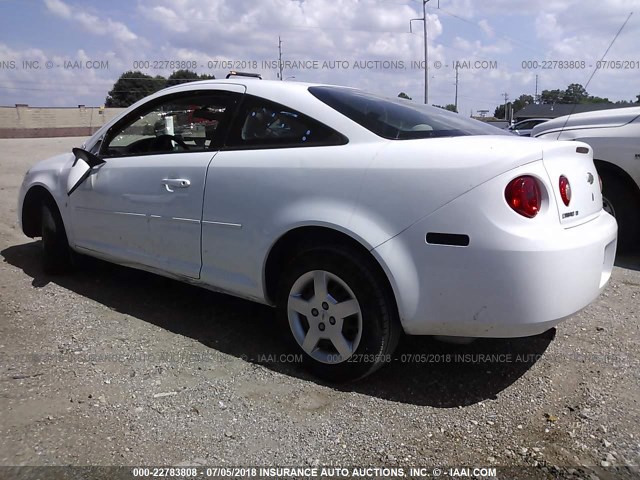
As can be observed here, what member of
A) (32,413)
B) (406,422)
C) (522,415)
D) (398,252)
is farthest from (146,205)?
(522,415)

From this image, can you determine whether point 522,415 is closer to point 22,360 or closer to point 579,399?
point 579,399

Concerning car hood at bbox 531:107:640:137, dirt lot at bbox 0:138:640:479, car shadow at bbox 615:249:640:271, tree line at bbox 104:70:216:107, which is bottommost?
dirt lot at bbox 0:138:640:479

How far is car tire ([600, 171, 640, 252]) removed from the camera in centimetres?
510

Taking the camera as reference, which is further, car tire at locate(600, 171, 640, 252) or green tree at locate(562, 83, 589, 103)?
car tire at locate(600, 171, 640, 252)

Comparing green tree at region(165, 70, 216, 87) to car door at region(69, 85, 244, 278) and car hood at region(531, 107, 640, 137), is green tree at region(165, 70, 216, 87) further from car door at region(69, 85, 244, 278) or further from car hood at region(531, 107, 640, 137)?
car hood at region(531, 107, 640, 137)

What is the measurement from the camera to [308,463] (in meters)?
2.31

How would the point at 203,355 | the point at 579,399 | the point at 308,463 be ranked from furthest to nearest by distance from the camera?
1. the point at 203,355
2. the point at 579,399
3. the point at 308,463

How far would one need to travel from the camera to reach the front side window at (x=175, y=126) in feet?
11.3

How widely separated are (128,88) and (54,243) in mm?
73245

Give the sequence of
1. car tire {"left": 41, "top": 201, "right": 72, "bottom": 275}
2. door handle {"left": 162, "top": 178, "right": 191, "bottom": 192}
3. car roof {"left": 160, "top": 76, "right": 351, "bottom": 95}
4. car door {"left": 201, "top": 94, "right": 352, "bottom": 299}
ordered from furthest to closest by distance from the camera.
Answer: car tire {"left": 41, "top": 201, "right": 72, "bottom": 275} → door handle {"left": 162, "top": 178, "right": 191, "bottom": 192} → car roof {"left": 160, "top": 76, "right": 351, "bottom": 95} → car door {"left": 201, "top": 94, "right": 352, "bottom": 299}

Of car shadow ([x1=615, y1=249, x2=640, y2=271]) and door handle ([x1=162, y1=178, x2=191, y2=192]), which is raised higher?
door handle ([x1=162, y1=178, x2=191, y2=192])

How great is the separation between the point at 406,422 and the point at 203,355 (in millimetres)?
1330

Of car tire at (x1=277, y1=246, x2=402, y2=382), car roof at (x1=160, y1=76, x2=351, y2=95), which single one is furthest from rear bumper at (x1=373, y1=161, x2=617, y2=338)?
car roof at (x1=160, y1=76, x2=351, y2=95)

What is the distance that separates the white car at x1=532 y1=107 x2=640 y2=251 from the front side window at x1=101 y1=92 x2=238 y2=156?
372cm
